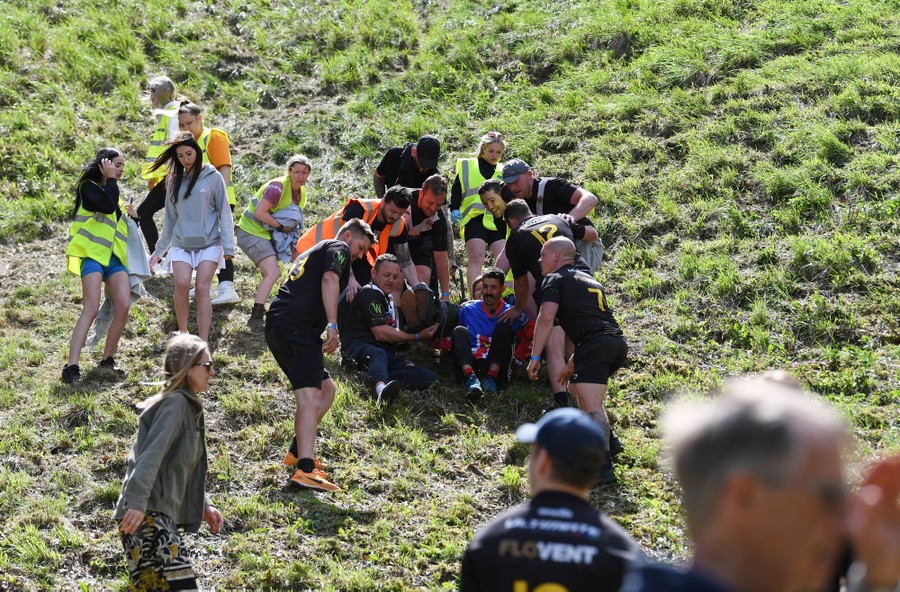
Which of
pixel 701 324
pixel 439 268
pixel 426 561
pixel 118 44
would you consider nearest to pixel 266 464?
pixel 426 561

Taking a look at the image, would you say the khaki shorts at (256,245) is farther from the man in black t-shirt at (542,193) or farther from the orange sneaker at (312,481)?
the orange sneaker at (312,481)

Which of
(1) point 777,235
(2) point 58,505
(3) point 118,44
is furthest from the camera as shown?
(3) point 118,44

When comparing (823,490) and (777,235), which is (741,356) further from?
(823,490)

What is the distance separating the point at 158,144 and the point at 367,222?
2.93m

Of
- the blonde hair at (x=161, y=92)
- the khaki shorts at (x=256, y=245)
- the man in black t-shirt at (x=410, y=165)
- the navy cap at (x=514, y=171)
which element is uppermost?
the blonde hair at (x=161, y=92)

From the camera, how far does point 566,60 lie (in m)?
14.2

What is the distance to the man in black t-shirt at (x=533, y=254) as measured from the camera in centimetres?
839

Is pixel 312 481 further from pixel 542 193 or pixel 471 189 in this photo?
pixel 471 189

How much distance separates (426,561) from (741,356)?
3.74 meters

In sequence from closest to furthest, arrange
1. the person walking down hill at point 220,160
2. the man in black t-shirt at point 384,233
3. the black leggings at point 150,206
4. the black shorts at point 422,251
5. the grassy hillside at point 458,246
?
the grassy hillside at point 458,246, the man in black t-shirt at point 384,233, the black shorts at point 422,251, the person walking down hill at point 220,160, the black leggings at point 150,206

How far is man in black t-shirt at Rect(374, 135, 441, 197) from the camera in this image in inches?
398

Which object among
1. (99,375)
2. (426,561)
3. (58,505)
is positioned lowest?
(426,561)

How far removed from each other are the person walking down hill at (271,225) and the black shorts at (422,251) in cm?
Result: 121

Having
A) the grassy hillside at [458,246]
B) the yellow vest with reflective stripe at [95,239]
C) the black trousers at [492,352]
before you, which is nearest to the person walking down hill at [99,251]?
the yellow vest with reflective stripe at [95,239]
